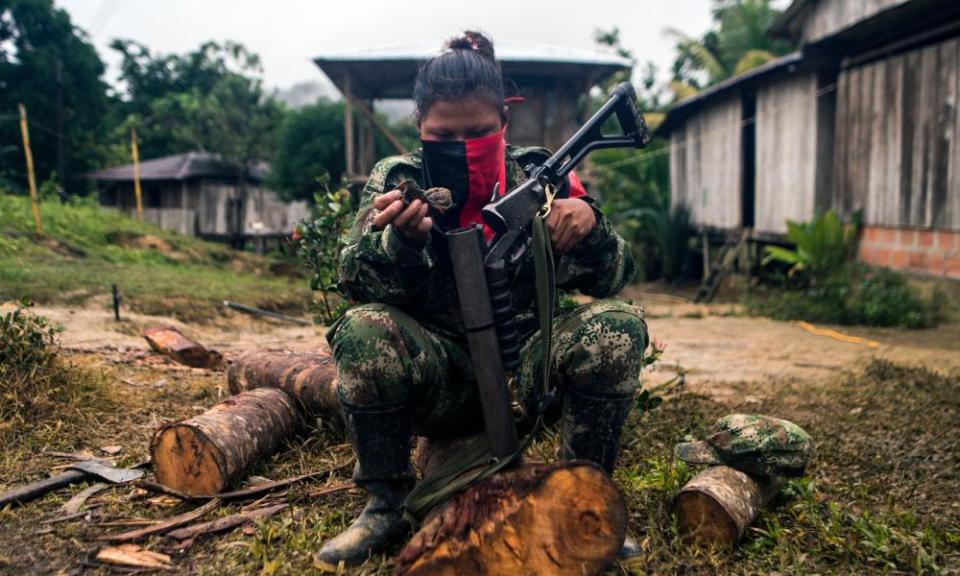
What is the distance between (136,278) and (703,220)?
9.84m

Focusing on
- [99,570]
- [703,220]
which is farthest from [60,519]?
[703,220]

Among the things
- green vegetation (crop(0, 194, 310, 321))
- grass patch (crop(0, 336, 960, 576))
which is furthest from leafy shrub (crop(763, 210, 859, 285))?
green vegetation (crop(0, 194, 310, 321))

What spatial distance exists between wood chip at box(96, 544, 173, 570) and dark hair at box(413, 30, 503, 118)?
1523 millimetres

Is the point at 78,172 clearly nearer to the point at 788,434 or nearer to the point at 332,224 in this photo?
the point at 332,224

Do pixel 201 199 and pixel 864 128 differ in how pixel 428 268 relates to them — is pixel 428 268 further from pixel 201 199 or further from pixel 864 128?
pixel 201 199

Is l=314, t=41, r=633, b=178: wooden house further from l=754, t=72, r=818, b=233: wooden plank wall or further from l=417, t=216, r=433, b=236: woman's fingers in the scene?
l=417, t=216, r=433, b=236: woman's fingers

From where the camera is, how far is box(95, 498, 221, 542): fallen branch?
229 centimetres

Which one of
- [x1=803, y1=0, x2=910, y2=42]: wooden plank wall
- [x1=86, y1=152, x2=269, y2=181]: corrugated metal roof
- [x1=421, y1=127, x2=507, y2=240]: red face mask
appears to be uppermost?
[x1=803, y1=0, x2=910, y2=42]: wooden plank wall

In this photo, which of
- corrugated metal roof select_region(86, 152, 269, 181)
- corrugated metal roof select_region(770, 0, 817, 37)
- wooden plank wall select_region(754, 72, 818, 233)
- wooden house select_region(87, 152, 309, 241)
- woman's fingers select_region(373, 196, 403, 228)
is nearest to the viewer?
woman's fingers select_region(373, 196, 403, 228)

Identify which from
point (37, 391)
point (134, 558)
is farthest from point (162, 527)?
point (37, 391)

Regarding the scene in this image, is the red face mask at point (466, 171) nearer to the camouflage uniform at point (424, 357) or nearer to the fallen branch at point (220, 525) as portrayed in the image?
the camouflage uniform at point (424, 357)

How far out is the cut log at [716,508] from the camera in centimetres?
225

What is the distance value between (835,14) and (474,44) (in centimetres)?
818

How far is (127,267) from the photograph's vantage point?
11.2 metres
